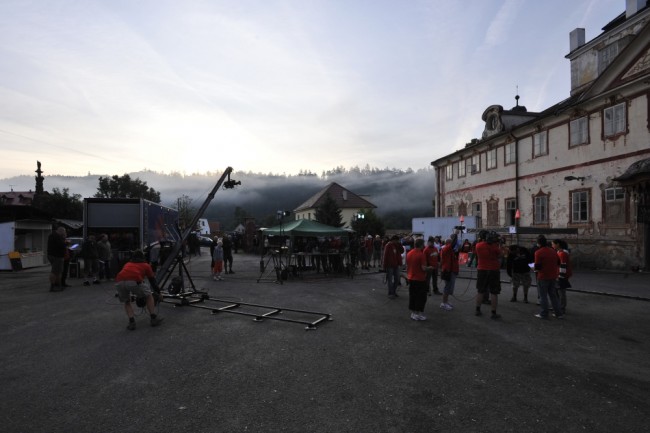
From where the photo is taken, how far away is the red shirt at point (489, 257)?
849 cm

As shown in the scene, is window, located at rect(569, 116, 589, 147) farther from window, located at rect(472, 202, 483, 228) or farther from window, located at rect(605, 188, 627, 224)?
window, located at rect(472, 202, 483, 228)

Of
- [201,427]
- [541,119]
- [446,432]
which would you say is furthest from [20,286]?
[541,119]

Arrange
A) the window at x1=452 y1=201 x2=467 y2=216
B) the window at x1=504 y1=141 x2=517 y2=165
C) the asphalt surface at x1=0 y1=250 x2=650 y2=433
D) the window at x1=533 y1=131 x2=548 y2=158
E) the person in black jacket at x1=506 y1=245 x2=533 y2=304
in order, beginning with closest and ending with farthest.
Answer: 1. the asphalt surface at x1=0 y1=250 x2=650 y2=433
2. the person in black jacket at x1=506 y1=245 x2=533 y2=304
3. the window at x1=533 y1=131 x2=548 y2=158
4. the window at x1=504 y1=141 x2=517 y2=165
5. the window at x1=452 y1=201 x2=467 y2=216

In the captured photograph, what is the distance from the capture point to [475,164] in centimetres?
3084

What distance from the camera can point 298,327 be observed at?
760 centimetres

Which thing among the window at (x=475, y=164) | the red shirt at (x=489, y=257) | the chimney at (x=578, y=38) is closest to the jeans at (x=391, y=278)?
the red shirt at (x=489, y=257)

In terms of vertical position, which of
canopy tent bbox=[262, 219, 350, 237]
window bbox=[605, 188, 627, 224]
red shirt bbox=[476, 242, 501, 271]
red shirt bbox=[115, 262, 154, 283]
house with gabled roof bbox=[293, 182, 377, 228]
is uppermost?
house with gabled roof bbox=[293, 182, 377, 228]

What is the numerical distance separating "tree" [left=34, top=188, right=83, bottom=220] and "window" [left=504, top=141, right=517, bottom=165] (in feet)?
148

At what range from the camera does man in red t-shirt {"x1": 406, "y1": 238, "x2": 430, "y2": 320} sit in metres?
8.05

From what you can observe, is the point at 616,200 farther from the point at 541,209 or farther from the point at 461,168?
the point at 461,168

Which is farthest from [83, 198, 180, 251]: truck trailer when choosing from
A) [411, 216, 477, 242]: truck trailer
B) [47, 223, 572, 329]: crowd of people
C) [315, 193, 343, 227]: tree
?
[315, 193, 343, 227]: tree

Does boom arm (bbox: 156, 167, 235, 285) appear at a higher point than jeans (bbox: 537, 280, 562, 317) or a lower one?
higher

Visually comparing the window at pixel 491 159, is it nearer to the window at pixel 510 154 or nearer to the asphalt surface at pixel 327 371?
the window at pixel 510 154

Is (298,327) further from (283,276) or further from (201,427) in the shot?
(283,276)
